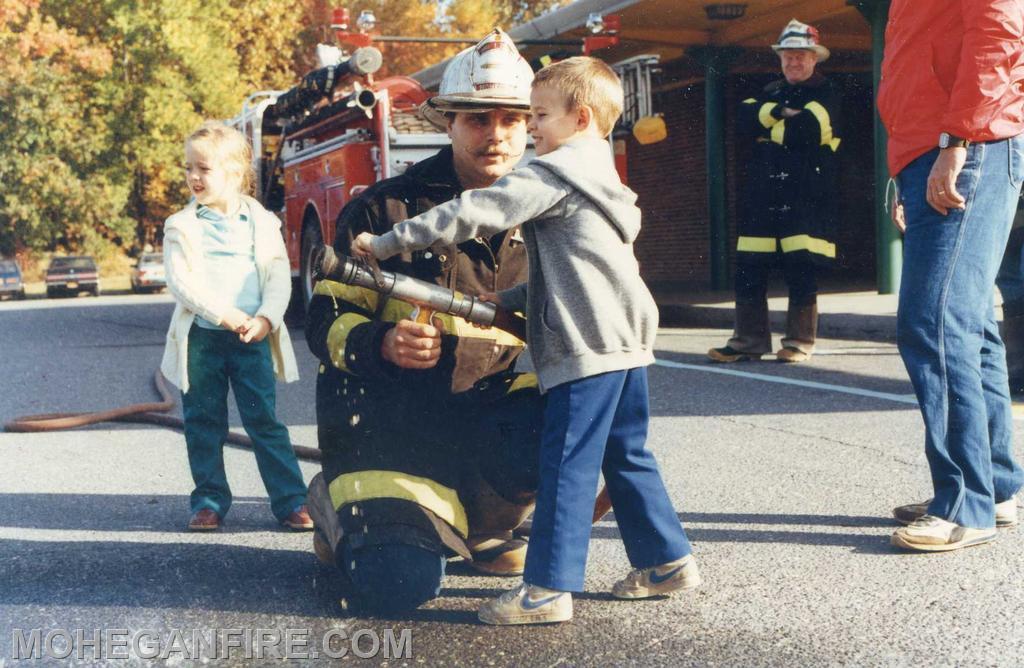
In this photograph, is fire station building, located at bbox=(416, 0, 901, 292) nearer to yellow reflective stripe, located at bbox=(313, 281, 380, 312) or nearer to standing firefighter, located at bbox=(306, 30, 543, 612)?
standing firefighter, located at bbox=(306, 30, 543, 612)

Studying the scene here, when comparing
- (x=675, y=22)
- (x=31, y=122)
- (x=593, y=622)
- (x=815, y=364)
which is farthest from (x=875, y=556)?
(x=31, y=122)

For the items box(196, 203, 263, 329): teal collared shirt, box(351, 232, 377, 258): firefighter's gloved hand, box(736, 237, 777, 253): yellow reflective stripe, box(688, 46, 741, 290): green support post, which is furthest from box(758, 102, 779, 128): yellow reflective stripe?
box(688, 46, 741, 290): green support post

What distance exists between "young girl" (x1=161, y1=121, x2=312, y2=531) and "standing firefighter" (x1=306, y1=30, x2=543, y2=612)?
27.3 inches

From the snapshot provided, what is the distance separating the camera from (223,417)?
14.8 feet

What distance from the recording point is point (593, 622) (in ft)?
10.6

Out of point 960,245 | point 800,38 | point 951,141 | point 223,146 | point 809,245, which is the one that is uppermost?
point 800,38

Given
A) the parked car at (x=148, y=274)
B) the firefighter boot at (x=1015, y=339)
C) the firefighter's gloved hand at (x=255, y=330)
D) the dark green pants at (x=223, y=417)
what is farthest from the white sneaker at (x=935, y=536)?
the parked car at (x=148, y=274)

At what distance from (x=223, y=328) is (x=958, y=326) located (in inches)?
93.6

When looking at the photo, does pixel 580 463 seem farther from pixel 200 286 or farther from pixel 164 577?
pixel 200 286

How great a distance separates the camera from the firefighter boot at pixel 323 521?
138 inches

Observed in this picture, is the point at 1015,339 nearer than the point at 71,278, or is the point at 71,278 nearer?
the point at 1015,339

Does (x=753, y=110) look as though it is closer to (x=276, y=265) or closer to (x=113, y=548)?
(x=276, y=265)

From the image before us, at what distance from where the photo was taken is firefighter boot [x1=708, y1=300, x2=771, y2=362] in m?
8.89

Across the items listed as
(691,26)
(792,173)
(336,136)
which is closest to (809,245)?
(792,173)
